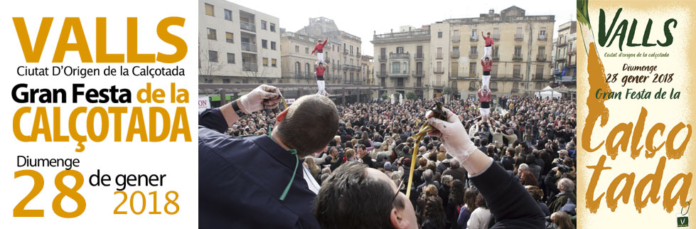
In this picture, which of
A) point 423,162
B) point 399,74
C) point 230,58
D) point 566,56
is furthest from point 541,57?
point 423,162

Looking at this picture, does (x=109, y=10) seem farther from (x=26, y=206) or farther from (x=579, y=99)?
(x=579, y=99)

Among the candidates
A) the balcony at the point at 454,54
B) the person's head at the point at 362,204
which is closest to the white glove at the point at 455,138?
the person's head at the point at 362,204

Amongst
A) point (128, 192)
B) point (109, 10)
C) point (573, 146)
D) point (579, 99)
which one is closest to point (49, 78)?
point (109, 10)

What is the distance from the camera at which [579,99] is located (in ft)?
8.51

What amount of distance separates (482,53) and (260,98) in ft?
141

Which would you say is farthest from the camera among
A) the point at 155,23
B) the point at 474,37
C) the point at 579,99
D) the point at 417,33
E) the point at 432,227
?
the point at 417,33

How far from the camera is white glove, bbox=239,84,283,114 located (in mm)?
2412

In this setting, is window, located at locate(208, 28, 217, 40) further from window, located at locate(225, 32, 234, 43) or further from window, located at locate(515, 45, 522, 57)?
window, located at locate(515, 45, 522, 57)

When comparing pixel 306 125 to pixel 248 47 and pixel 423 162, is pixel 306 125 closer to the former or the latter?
pixel 423 162

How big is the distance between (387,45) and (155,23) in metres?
47.3

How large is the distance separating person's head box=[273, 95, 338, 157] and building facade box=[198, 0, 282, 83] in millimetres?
29159

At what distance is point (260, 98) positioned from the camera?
242 cm

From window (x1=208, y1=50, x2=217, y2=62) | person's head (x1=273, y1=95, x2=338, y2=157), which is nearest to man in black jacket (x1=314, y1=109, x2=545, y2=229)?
person's head (x1=273, y1=95, x2=338, y2=157)

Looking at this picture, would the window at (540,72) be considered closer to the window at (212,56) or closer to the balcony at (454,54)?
the balcony at (454,54)
